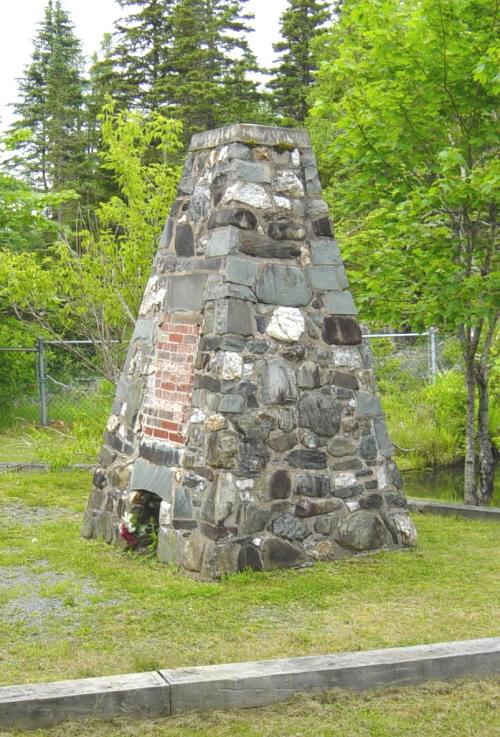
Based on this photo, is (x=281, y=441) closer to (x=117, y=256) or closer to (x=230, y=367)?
(x=230, y=367)

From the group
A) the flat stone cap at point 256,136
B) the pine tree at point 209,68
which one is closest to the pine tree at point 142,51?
the pine tree at point 209,68

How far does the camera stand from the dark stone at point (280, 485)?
6.96m

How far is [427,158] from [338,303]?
253 centimetres

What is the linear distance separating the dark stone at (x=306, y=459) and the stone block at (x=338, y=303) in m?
1.13

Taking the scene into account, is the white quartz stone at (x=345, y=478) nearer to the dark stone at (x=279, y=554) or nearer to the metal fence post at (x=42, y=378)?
the dark stone at (x=279, y=554)

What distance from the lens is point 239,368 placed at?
691 centimetres

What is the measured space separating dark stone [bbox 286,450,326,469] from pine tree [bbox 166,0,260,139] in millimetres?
22921

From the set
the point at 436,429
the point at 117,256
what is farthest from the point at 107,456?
the point at 436,429

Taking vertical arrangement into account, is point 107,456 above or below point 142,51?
below

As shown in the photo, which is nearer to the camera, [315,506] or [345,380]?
[315,506]

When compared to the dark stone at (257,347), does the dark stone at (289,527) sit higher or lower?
lower

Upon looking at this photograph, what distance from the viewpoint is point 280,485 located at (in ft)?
22.9

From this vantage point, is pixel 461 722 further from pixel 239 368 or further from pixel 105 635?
pixel 239 368

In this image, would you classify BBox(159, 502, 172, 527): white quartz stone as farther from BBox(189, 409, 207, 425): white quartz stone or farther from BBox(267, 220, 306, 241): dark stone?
BBox(267, 220, 306, 241): dark stone
